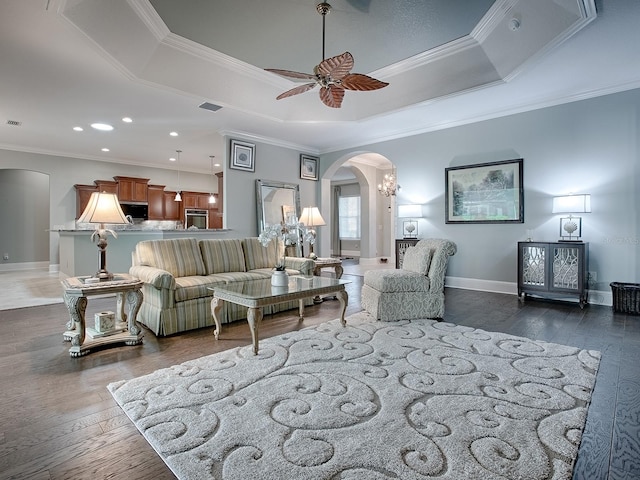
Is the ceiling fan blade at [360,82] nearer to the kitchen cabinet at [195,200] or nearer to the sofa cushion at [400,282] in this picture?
the sofa cushion at [400,282]

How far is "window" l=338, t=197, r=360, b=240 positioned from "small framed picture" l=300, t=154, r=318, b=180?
4.50 metres

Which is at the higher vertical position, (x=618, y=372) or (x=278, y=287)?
(x=278, y=287)

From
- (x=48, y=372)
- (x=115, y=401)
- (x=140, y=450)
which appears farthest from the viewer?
(x=48, y=372)

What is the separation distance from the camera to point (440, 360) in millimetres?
2557

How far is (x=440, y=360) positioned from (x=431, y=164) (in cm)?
426

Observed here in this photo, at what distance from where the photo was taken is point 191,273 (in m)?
3.82

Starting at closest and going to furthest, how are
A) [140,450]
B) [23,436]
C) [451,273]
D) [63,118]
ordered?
[140,450] → [23,436] → [63,118] → [451,273]

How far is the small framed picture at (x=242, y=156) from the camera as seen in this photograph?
6.27m

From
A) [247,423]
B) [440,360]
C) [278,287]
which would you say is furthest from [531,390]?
[278,287]

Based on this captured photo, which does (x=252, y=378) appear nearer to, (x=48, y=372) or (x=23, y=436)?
(x=23, y=436)

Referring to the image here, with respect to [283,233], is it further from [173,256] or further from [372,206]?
[372,206]

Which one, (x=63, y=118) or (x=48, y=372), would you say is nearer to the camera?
(x=48, y=372)

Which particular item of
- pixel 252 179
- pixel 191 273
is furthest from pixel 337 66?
pixel 252 179

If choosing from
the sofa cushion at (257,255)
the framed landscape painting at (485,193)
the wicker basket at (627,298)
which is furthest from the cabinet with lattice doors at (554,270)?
the sofa cushion at (257,255)
